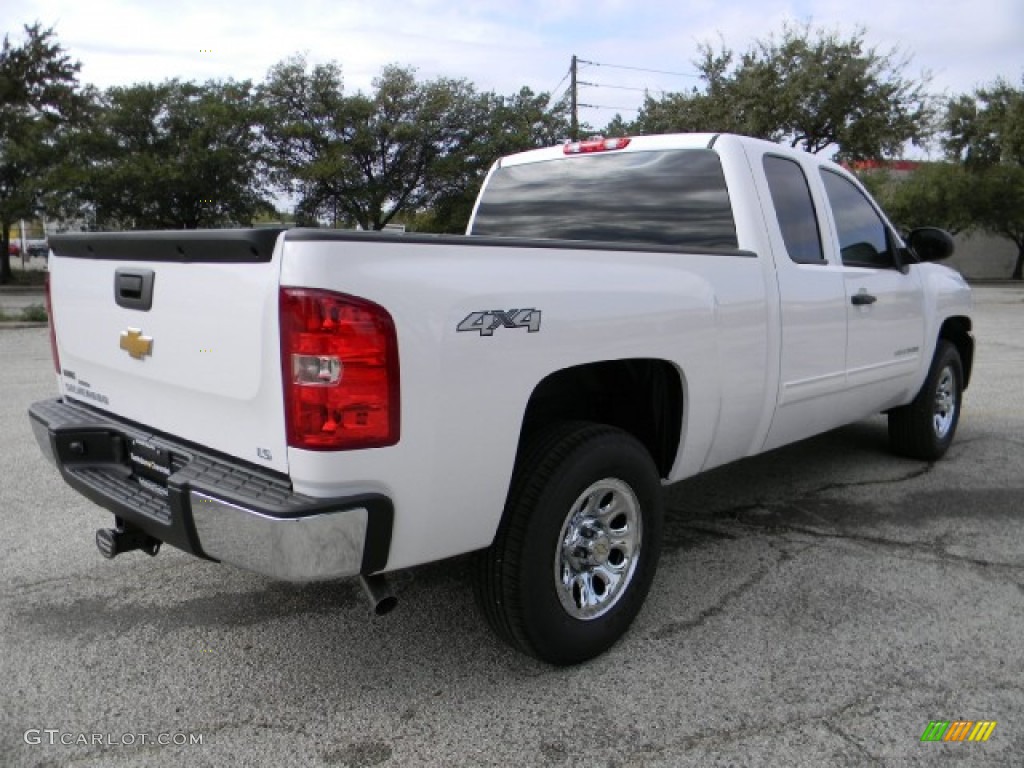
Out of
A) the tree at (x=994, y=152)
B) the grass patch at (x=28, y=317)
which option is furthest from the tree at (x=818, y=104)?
the grass patch at (x=28, y=317)

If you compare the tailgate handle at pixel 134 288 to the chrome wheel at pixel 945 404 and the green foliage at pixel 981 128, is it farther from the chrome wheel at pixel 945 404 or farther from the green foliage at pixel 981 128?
the green foliage at pixel 981 128

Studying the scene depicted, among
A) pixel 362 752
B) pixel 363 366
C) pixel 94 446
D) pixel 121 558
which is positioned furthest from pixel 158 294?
pixel 121 558

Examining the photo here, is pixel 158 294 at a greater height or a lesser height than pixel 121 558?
greater

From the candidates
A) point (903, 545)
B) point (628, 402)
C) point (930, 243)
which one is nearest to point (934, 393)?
point (930, 243)

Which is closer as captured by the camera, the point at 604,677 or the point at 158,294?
the point at 158,294

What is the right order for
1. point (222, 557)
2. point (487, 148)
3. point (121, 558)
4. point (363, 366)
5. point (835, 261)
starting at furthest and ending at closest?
1. point (487, 148)
2. point (835, 261)
3. point (121, 558)
4. point (222, 557)
5. point (363, 366)

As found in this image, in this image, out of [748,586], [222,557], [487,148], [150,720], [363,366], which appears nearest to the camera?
[363,366]

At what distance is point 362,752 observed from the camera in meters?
2.52

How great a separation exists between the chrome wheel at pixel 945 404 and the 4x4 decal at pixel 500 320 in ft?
13.6

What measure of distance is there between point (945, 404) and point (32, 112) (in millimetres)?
29352

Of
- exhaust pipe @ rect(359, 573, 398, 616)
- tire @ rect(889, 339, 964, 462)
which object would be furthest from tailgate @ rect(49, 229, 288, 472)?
tire @ rect(889, 339, 964, 462)

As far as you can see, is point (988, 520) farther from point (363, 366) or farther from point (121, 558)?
point (121, 558)

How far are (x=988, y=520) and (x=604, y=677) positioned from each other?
2782 millimetres

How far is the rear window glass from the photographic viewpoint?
3945mm
